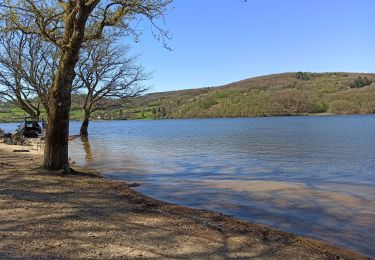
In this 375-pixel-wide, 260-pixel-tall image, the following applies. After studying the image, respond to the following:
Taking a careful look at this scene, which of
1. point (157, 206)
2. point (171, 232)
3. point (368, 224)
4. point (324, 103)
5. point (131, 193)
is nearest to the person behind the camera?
point (171, 232)

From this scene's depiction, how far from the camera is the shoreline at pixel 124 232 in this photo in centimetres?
575

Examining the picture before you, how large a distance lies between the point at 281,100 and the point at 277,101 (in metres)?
1.40

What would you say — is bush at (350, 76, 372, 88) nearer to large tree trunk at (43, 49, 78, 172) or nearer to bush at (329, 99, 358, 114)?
bush at (329, 99, 358, 114)

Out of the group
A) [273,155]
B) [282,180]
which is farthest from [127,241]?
[273,155]

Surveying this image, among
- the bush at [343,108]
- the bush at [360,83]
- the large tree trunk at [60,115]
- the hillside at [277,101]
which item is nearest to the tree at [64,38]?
the large tree trunk at [60,115]

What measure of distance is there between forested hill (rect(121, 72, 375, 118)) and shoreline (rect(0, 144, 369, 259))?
118m

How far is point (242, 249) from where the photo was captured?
20.3 ft

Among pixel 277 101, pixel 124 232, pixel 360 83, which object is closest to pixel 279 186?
pixel 124 232

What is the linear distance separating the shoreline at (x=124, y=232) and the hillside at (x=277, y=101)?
360 feet

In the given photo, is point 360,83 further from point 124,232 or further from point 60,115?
point 124,232

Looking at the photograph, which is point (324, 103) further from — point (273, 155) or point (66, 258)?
point (66, 258)

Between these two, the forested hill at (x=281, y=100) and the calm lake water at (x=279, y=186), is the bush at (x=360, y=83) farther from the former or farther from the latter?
the calm lake water at (x=279, y=186)

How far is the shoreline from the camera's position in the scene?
226 inches

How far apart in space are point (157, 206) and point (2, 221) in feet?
11.5
